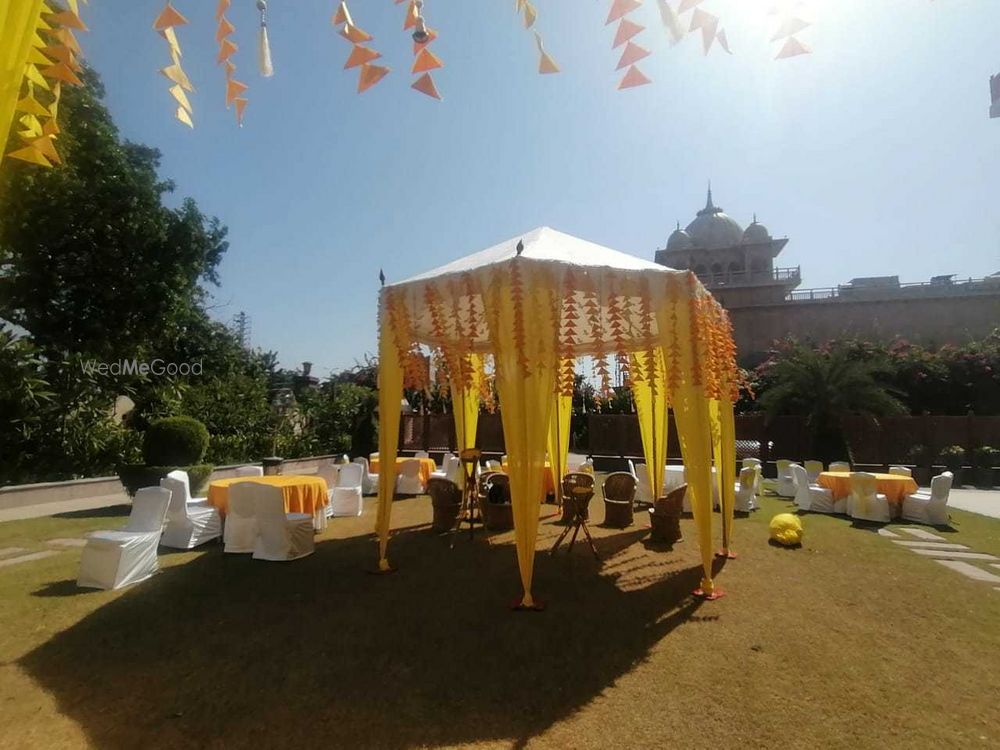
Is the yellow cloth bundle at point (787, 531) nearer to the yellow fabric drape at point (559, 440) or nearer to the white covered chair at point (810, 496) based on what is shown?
the white covered chair at point (810, 496)

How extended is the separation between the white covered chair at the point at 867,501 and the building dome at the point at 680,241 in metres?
40.8

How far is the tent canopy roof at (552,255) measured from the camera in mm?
5148

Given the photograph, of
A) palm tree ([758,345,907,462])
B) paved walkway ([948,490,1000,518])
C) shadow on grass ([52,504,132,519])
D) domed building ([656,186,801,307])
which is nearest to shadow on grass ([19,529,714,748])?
shadow on grass ([52,504,132,519])

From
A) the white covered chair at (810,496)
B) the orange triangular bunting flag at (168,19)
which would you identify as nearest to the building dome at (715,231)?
the white covered chair at (810,496)

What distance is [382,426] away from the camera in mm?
6012

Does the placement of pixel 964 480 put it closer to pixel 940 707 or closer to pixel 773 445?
pixel 773 445

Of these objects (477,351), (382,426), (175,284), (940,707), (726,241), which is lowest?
(940,707)

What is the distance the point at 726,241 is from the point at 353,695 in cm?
4952

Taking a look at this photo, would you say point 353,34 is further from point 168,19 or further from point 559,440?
point 559,440

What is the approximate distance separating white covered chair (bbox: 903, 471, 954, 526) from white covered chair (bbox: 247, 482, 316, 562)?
9344 millimetres

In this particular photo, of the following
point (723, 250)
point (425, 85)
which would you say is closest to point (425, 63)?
point (425, 85)

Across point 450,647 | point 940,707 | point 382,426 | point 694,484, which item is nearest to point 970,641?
point 940,707

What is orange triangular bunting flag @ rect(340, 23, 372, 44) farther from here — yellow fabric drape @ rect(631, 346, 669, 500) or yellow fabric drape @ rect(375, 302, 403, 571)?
yellow fabric drape @ rect(631, 346, 669, 500)

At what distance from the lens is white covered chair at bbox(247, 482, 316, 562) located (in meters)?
6.25
